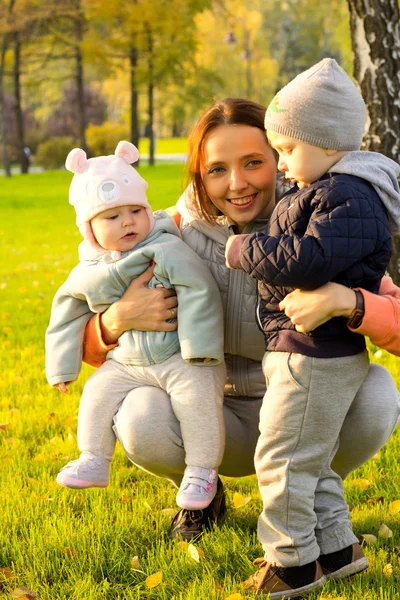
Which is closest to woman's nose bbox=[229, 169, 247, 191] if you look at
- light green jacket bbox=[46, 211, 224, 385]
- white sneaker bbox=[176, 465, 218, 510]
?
light green jacket bbox=[46, 211, 224, 385]

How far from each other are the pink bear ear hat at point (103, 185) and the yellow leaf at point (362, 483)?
1.56 m

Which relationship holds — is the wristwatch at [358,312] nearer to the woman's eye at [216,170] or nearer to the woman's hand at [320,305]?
the woman's hand at [320,305]

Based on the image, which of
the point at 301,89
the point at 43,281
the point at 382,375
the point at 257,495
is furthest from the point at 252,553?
the point at 43,281

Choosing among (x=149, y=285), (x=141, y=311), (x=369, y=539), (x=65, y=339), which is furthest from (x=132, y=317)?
(x=369, y=539)

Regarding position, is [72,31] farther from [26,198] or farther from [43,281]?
[43,281]

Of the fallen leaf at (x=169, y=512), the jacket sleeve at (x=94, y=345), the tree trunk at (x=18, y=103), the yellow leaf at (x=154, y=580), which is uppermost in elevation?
the jacket sleeve at (x=94, y=345)

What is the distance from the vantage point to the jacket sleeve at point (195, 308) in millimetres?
3139

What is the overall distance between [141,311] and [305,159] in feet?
3.27

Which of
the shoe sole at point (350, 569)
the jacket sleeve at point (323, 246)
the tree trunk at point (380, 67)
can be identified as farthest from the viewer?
the tree trunk at point (380, 67)

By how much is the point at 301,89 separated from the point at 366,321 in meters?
0.78

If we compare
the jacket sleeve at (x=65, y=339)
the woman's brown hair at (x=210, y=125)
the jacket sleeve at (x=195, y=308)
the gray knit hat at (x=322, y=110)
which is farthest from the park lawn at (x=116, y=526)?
the gray knit hat at (x=322, y=110)

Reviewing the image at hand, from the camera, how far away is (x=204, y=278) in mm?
3236

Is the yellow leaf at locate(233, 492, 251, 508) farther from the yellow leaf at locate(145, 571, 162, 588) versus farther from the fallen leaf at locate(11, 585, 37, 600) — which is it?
the fallen leaf at locate(11, 585, 37, 600)

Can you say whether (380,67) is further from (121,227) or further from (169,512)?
(169,512)
